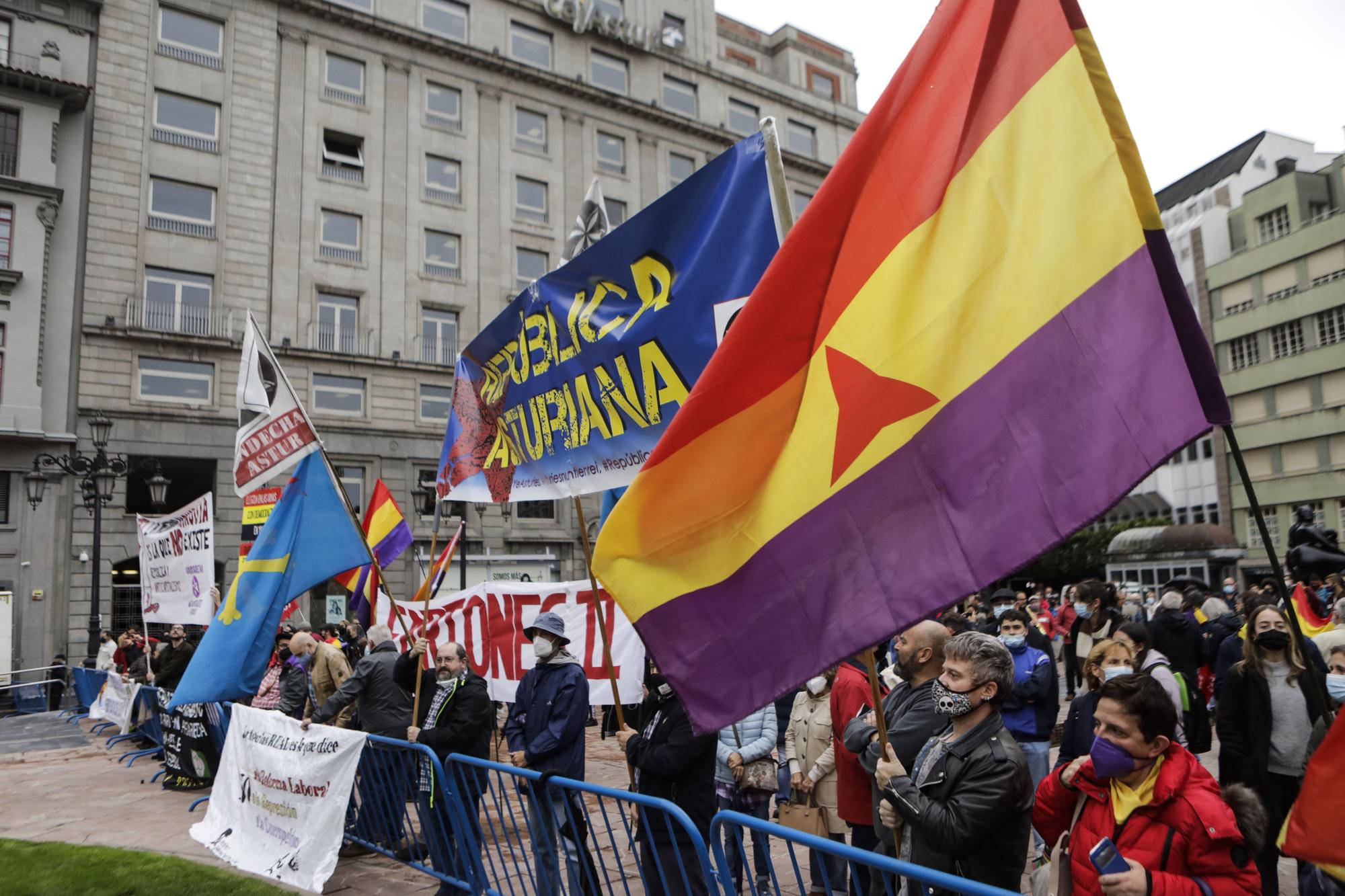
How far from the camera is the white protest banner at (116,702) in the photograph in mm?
15422

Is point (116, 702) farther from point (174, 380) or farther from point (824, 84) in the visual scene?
point (824, 84)

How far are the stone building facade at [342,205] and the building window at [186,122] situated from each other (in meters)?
0.08

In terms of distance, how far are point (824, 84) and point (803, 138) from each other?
14.8 ft

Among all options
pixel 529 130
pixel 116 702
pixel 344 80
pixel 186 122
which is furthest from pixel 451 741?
pixel 529 130

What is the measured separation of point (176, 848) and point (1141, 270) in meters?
8.99

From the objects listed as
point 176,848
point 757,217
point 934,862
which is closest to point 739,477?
point 757,217

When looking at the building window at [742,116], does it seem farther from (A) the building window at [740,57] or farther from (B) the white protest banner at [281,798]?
(B) the white protest banner at [281,798]

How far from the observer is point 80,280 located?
28.8m

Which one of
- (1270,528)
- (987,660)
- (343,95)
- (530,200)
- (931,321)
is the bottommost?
(987,660)

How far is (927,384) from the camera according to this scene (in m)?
2.86

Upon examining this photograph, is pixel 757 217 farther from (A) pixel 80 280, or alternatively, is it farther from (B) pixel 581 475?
(A) pixel 80 280

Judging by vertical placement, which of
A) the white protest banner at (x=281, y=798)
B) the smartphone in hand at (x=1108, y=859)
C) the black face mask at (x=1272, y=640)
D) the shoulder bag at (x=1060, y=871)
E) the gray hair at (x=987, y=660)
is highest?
the gray hair at (x=987, y=660)

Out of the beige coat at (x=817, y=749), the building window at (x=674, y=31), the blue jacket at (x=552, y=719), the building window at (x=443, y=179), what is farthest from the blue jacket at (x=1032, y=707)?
the building window at (x=674, y=31)

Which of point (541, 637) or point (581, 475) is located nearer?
point (581, 475)
